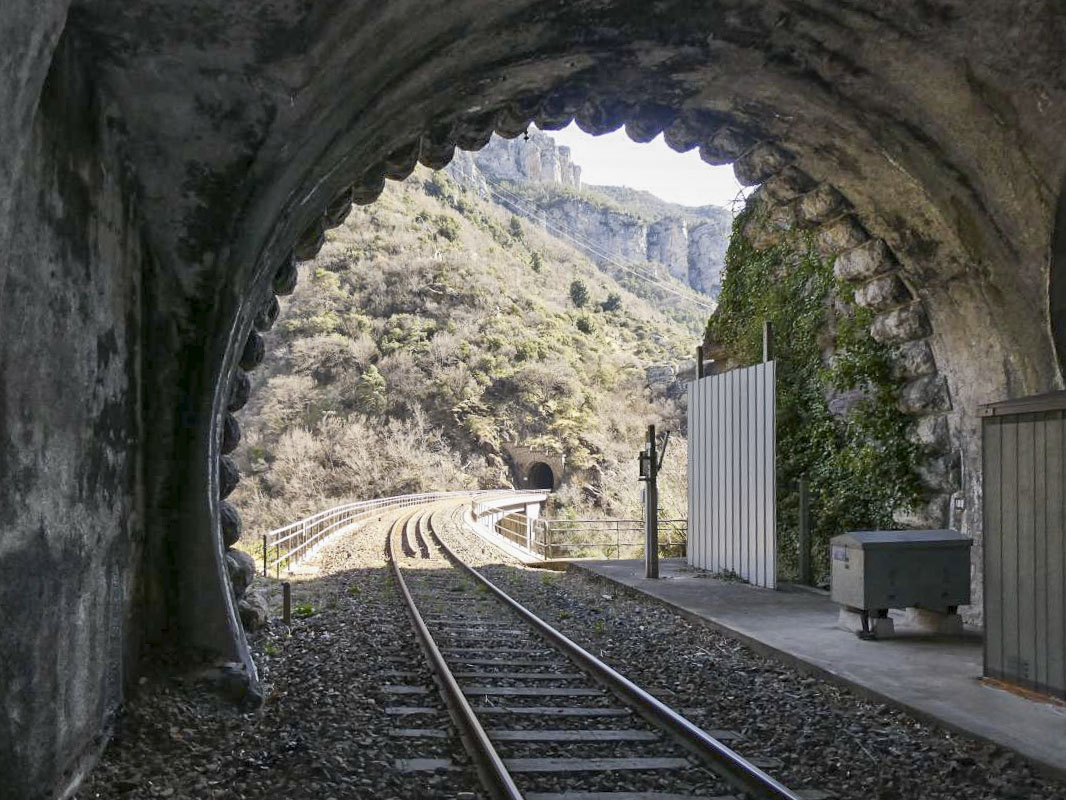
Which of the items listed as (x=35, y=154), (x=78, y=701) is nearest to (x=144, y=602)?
(x=78, y=701)

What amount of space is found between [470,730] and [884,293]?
6514 mm

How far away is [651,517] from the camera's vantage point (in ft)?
43.1

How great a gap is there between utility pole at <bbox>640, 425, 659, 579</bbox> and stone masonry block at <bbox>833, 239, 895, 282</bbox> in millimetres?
3756

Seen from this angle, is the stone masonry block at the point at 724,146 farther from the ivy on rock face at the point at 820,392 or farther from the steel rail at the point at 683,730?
the steel rail at the point at 683,730

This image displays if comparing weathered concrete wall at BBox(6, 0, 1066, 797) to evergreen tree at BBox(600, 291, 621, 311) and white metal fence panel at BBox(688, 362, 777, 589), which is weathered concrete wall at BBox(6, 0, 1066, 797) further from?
evergreen tree at BBox(600, 291, 621, 311)

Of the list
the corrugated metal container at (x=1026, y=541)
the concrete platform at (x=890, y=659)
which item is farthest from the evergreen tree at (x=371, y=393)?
the corrugated metal container at (x=1026, y=541)

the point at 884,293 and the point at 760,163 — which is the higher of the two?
the point at 760,163

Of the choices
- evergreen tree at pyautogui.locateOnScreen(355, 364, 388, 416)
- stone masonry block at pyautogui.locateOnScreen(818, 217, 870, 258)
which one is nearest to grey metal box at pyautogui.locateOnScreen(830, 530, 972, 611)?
stone masonry block at pyautogui.locateOnScreen(818, 217, 870, 258)

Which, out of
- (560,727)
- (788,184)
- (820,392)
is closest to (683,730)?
(560,727)

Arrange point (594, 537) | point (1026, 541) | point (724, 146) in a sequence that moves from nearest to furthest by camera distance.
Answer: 1. point (1026, 541)
2. point (724, 146)
3. point (594, 537)

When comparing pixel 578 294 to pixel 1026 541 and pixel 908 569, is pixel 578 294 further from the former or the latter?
pixel 1026 541

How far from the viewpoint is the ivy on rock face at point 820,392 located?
10.4 meters

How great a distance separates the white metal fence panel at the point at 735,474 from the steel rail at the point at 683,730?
4.21 m

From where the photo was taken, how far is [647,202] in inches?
6983
